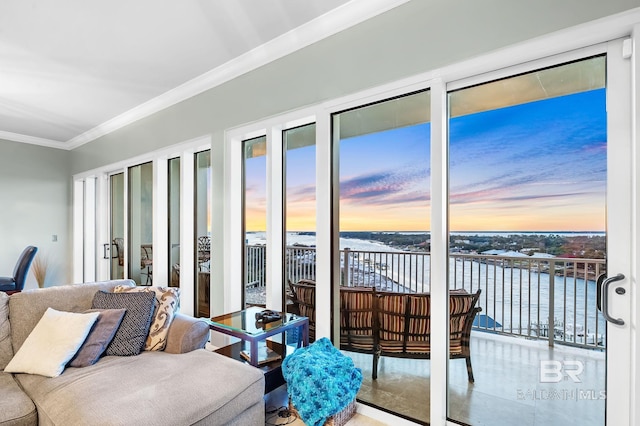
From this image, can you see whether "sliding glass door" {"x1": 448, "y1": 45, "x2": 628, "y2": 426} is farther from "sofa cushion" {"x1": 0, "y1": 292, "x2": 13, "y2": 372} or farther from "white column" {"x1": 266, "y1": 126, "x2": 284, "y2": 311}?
"sofa cushion" {"x1": 0, "y1": 292, "x2": 13, "y2": 372}

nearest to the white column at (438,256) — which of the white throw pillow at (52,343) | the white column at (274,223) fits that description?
the white column at (274,223)

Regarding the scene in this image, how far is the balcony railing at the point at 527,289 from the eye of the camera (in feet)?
5.33

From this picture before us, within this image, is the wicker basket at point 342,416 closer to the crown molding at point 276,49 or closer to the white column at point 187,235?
the white column at point 187,235

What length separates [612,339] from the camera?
1.52 metres

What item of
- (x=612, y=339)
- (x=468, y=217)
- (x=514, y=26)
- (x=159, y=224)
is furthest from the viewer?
(x=159, y=224)

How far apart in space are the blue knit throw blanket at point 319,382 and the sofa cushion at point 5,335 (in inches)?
65.9

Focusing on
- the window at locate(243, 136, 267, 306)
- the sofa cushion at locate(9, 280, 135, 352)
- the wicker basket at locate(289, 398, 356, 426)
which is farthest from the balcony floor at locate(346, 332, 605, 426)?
the sofa cushion at locate(9, 280, 135, 352)

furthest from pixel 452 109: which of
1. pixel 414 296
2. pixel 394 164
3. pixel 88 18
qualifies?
pixel 88 18

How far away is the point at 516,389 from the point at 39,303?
118 inches

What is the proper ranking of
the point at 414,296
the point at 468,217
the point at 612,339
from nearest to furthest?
the point at 612,339 → the point at 468,217 → the point at 414,296

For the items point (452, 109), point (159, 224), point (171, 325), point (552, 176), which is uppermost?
point (452, 109)

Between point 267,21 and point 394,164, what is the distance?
137 centimetres

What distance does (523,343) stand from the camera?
71.2 inches

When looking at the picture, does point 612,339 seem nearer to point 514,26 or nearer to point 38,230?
point 514,26
